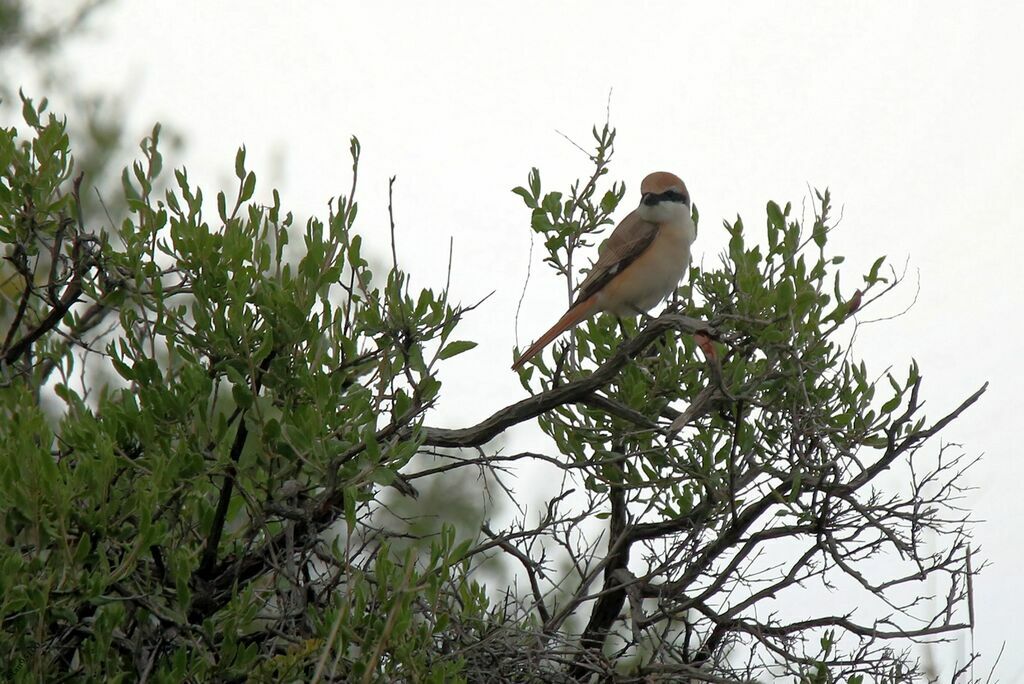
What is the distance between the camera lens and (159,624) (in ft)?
11.0

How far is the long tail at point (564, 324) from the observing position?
15.1 ft

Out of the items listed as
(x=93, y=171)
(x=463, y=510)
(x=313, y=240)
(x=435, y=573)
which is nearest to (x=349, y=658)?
(x=435, y=573)

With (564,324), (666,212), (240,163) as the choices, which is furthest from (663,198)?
(240,163)

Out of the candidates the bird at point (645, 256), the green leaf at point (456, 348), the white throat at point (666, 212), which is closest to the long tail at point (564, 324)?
the bird at point (645, 256)

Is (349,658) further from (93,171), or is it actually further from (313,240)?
(93,171)

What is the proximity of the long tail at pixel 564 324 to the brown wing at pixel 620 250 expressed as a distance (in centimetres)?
5

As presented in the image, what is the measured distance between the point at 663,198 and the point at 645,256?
1.90 feet

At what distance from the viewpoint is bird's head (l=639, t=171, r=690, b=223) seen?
243 inches

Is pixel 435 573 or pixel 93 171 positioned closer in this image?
pixel 435 573

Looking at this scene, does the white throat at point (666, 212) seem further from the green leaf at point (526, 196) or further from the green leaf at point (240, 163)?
the green leaf at point (240, 163)

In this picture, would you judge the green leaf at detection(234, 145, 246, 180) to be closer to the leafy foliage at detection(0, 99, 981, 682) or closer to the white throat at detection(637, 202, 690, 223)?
the leafy foliage at detection(0, 99, 981, 682)

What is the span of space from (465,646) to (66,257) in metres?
1.92

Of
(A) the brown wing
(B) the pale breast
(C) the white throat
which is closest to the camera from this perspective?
(A) the brown wing

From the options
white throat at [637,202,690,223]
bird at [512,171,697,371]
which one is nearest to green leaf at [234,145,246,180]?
bird at [512,171,697,371]
